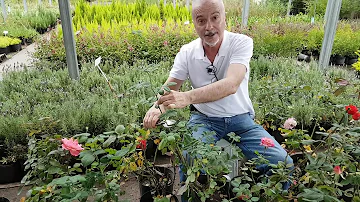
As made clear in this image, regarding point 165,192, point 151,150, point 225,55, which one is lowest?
point 151,150

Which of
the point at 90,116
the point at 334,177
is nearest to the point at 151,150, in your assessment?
the point at 90,116

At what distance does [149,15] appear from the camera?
7008 millimetres

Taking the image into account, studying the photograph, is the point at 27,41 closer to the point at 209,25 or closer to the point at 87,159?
the point at 209,25

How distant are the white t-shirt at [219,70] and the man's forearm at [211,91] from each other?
295 millimetres

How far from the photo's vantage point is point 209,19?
5.82 feet

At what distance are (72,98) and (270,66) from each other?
250 cm

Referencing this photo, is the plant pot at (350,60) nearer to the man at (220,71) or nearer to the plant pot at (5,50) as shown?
the man at (220,71)

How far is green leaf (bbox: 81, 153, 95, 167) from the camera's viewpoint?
1136mm

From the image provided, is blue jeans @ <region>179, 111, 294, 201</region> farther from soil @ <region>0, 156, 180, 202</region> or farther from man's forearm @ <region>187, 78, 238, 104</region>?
soil @ <region>0, 156, 180, 202</region>

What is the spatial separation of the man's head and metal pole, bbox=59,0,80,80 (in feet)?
5.33

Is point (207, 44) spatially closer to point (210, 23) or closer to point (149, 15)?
point (210, 23)

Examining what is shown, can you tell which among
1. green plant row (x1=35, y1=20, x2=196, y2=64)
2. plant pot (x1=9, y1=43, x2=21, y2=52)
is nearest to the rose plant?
green plant row (x1=35, y1=20, x2=196, y2=64)

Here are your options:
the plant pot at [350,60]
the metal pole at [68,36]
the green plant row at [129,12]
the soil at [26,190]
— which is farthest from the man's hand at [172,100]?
the plant pot at [350,60]

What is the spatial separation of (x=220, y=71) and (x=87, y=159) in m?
1.12
